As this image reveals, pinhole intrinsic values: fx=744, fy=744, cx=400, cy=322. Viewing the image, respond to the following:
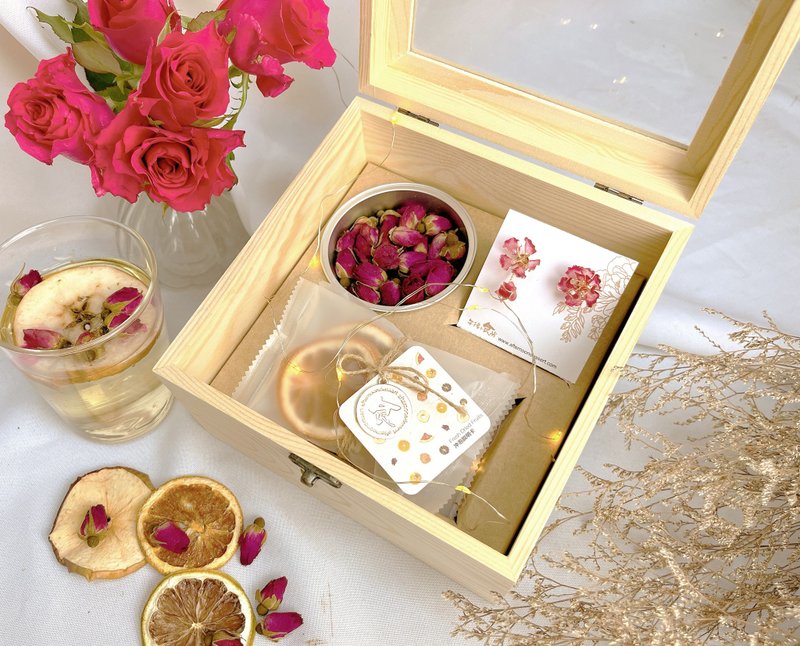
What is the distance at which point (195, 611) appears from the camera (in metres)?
0.83

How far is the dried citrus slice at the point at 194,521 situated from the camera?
0.86 metres

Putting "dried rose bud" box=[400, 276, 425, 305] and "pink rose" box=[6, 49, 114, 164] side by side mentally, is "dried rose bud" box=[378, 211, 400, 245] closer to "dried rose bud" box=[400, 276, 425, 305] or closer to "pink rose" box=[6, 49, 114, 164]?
"dried rose bud" box=[400, 276, 425, 305]

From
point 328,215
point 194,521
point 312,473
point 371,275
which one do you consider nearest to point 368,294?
point 371,275

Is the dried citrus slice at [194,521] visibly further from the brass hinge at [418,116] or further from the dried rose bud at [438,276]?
the brass hinge at [418,116]

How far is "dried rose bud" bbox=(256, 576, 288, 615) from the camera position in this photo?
2.74ft

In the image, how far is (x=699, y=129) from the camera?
748 millimetres

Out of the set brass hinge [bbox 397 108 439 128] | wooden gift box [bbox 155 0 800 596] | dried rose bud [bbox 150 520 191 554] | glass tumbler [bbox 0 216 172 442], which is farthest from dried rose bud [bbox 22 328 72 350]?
brass hinge [bbox 397 108 439 128]

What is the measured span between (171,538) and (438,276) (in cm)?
43

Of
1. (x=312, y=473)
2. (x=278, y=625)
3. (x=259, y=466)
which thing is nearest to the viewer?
(x=312, y=473)

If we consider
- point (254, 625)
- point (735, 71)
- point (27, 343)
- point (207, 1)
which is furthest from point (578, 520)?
point (207, 1)

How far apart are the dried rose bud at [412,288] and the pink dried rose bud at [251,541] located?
31 centimetres

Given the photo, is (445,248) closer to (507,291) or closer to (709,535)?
(507,291)

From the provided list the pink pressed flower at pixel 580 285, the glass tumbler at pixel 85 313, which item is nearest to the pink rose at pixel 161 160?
the glass tumbler at pixel 85 313

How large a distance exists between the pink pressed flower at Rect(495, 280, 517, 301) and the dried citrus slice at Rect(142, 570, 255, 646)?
0.44 metres
